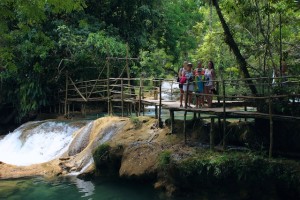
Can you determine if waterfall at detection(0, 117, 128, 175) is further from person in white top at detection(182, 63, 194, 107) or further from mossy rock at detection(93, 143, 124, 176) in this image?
person in white top at detection(182, 63, 194, 107)

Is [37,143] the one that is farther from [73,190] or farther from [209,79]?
[209,79]

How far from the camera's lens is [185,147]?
1266 centimetres

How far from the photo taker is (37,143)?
19141 millimetres

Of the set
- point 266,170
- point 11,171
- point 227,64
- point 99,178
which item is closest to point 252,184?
point 266,170

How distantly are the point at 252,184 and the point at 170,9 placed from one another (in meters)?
25.3

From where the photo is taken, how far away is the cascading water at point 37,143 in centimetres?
1814

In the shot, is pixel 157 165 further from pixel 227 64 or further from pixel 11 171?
pixel 227 64

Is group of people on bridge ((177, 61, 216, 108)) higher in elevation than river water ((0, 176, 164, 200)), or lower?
higher

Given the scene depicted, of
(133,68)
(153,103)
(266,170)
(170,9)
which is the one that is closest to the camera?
(266,170)

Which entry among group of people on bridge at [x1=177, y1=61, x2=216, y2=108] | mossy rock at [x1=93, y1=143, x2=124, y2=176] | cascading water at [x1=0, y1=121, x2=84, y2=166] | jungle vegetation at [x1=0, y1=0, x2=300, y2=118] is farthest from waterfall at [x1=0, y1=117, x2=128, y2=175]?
group of people on bridge at [x1=177, y1=61, x2=216, y2=108]

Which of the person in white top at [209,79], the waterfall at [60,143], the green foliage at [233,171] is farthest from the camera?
the waterfall at [60,143]

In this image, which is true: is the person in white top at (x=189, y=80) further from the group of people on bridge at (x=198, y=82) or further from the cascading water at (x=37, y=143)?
the cascading water at (x=37, y=143)

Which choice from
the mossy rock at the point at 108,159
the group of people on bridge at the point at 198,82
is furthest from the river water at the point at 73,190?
the group of people on bridge at the point at 198,82

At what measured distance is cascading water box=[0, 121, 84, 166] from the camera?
1814 centimetres
